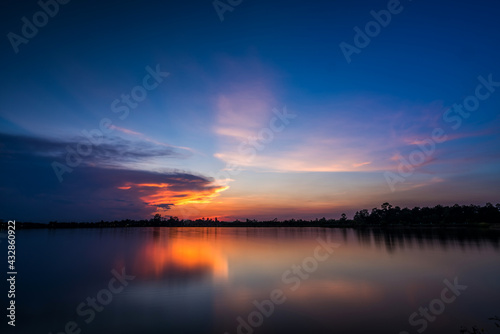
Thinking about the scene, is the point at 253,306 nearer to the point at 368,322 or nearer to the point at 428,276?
the point at 368,322

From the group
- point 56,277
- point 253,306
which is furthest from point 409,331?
point 56,277

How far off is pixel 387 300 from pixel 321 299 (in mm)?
4081

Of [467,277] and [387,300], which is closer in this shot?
[387,300]

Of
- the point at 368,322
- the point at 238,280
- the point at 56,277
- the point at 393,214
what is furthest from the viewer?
the point at 393,214

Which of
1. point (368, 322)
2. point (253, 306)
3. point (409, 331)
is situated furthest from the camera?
point (253, 306)

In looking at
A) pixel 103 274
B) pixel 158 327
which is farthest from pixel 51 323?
pixel 103 274

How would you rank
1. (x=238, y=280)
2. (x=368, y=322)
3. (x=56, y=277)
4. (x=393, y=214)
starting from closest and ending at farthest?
(x=368, y=322) < (x=238, y=280) < (x=56, y=277) < (x=393, y=214)

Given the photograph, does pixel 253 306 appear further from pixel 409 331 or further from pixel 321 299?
pixel 409 331

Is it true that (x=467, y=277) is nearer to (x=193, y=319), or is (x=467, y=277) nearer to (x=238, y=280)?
(x=238, y=280)

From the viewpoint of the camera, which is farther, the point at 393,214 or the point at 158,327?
the point at 393,214

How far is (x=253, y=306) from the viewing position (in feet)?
47.4

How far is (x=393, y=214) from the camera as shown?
170 m

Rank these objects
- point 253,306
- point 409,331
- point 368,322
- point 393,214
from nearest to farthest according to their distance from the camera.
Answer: point 409,331 < point 368,322 < point 253,306 < point 393,214

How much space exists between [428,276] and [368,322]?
46.6 ft
